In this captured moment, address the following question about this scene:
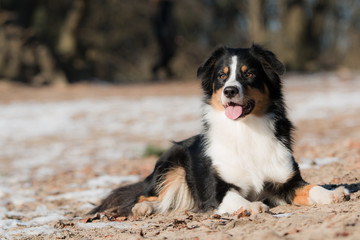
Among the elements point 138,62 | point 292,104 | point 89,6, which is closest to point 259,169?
point 292,104

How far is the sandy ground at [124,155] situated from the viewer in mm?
3925

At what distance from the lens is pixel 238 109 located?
4941mm

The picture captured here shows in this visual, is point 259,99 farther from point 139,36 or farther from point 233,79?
point 139,36

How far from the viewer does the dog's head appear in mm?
4887

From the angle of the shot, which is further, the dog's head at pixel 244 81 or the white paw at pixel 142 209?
the white paw at pixel 142 209

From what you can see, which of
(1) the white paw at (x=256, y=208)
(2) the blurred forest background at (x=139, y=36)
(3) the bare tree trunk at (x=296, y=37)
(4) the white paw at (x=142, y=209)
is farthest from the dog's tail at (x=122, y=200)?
(3) the bare tree trunk at (x=296, y=37)

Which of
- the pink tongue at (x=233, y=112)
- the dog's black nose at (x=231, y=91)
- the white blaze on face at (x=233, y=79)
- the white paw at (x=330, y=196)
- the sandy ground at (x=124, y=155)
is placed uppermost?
the white blaze on face at (x=233, y=79)

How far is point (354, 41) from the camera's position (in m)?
39.8

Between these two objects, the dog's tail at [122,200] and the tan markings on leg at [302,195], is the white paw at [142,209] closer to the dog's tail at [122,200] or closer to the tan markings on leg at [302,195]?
the dog's tail at [122,200]

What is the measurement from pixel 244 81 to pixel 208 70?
25.7 inches

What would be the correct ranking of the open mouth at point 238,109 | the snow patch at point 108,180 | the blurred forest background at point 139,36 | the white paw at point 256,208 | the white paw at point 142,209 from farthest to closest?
the blurred forest background at point 139,36, the snow patch at point 108,180, the white paw at point 142,209, the open mouth at point 238,109, the white paw at point 256,208

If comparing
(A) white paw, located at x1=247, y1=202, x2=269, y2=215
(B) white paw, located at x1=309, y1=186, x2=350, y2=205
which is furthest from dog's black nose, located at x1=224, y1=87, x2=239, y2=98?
(B) white paw, located at x1=309, y1=186, x2=350, y2=205

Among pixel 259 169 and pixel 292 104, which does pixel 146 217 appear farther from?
pixel 292 104

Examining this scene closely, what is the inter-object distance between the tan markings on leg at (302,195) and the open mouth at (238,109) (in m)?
0.97
